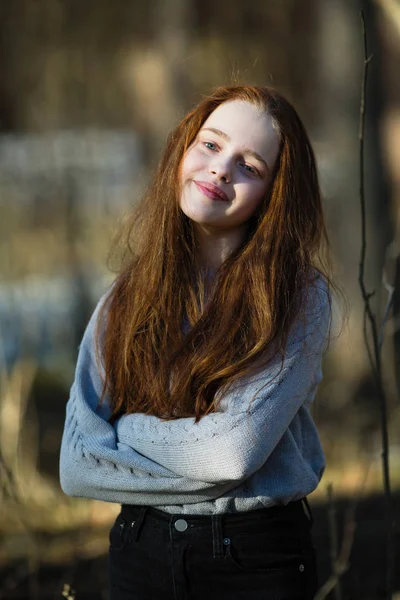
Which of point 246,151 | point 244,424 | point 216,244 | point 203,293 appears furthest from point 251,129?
point 244,424

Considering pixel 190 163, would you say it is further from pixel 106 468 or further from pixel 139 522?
pixel 139 522

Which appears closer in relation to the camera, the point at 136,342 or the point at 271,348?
the point at 271,348

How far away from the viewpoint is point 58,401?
7.22 metres

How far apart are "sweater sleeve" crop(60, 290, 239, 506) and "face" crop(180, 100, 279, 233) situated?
50 centimetres

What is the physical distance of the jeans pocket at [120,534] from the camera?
2.14 meters

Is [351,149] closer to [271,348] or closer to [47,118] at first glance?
[47,118]

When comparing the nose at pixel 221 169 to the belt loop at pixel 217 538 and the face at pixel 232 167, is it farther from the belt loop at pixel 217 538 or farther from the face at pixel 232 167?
the belt loop at pixel 217 538

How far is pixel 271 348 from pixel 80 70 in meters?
7.07

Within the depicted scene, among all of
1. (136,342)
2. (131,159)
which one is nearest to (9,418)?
(136,342)

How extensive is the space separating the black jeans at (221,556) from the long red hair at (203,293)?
244 millimetres

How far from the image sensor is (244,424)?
1954 mm

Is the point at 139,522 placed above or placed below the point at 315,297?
below

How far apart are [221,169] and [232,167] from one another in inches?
1.3

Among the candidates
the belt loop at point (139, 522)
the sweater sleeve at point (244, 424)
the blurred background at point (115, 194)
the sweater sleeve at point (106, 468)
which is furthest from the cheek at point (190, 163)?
the belt loop at point (139, 522)
